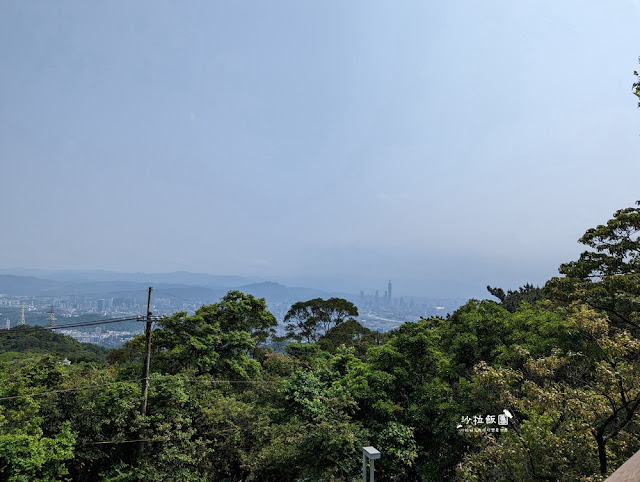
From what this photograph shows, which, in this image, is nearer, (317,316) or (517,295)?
(517,295)

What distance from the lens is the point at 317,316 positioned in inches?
1204

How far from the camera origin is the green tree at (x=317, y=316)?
100 ft

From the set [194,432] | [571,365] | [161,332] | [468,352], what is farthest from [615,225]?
[161,332]

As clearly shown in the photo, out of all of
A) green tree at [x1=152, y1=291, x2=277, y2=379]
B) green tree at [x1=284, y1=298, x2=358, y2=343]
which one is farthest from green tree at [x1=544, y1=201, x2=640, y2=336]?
green tree at [x1=284, y1=298, x2=358, y2=343]

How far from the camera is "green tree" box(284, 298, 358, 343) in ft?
100

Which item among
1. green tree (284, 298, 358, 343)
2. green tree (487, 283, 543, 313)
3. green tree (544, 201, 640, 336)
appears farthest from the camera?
green tree (284, 298, 358, 343)

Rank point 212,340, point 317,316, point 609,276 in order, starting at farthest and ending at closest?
point 317,316
point 212,340
point 609,276

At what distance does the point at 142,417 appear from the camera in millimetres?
10125

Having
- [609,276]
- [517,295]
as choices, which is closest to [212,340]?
[609,276]

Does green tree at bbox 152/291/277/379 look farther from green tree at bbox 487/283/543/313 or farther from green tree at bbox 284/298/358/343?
green tree at bbox 487/283/543/313

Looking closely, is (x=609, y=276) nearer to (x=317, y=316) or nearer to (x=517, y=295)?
(x=517, y=295)

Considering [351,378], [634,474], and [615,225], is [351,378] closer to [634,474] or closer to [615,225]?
[615,225]

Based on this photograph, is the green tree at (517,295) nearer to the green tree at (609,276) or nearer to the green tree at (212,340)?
the green tree at (609,276)

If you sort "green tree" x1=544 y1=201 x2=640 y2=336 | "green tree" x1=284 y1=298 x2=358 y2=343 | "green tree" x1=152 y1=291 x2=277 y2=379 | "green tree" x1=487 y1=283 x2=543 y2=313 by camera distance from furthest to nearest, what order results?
1. "green tree" x1=284 y1=298 x2=358 y2=343
2. "green tree" x1=487 y1=283 x2=543 y2=313
3. "green tree" x1=152 y1=291 x2=277 y2=379
4. "green tree" x1=544 y1=201 x2=640 y2=336
